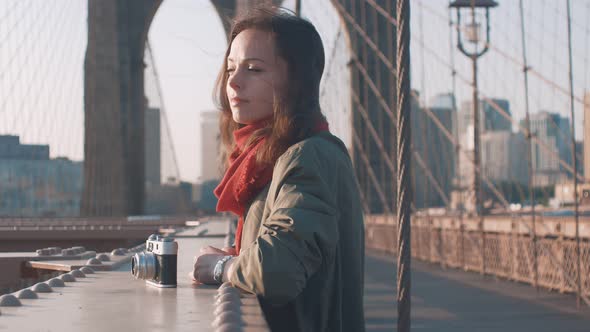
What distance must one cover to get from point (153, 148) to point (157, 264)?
84.3 ft

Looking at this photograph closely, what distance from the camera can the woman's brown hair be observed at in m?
1.39

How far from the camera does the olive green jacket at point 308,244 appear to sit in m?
1.22

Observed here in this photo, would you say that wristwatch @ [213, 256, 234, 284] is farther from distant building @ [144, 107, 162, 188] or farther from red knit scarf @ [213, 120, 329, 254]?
distant building @ [144, 107, 162, 188]

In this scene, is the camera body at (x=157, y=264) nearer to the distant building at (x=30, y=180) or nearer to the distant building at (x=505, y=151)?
the distant building at (x=30, y=180)

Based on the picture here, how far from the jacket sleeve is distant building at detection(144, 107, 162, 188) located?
2449 centimetres

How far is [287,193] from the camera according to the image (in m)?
1.25

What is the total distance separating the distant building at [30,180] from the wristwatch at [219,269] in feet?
24.2

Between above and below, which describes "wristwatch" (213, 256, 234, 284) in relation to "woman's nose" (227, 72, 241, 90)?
below

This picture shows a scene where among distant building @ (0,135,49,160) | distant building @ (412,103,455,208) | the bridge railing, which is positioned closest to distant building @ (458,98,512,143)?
distant building @ (412,103,455,208)

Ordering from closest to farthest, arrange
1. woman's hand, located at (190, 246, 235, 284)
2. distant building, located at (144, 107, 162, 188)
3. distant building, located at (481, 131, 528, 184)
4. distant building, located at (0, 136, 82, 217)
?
woman's hand, located at (190, 246, 235, 284) → distant building, located at (0, 136, 82, 217) → distant building, located at (481, 131, 528, 184) → distant building, located at (144, 107, 162, 188)

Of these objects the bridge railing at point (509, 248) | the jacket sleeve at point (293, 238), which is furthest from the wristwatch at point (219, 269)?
the bridge railing at point (509, 248)

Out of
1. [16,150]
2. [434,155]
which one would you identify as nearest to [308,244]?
[16,150]

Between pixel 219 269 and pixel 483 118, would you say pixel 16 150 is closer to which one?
pixel 219 269

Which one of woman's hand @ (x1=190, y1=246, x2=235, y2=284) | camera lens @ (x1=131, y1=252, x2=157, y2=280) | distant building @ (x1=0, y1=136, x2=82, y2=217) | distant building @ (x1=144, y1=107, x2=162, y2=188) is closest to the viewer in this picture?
woman's hand @ (x1=190, y1=246, x2=235, y2=284)
